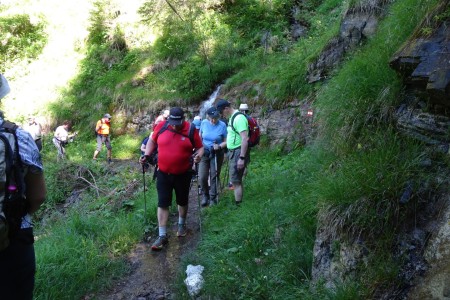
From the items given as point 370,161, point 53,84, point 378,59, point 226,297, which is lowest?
point 53,84

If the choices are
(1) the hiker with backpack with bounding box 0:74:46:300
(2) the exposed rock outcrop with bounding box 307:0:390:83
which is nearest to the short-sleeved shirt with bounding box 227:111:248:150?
(2) the exposed rock outcrop with bounding box 307:0:390:83

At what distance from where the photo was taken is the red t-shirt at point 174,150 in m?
5.23

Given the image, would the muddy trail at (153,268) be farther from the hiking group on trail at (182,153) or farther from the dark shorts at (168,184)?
the dark shorts at (168,184)

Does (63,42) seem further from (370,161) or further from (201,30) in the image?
(370,161)

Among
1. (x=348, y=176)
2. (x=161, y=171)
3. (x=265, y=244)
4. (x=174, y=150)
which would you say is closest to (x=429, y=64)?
(x=348, y=176)

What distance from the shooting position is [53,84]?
20203mm

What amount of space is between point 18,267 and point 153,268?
8.93 ft

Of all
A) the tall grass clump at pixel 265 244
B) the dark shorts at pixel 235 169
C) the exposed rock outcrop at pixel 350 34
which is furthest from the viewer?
the exposed rock outcrop at pixel 350 34

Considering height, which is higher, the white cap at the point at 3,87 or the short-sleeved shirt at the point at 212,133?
the white cap at the point at 3,87

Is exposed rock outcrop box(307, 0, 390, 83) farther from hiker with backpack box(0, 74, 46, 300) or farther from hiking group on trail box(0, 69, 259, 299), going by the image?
hiker with backpack box(0, 74, 46, 300)

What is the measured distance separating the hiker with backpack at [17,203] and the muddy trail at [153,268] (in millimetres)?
2076

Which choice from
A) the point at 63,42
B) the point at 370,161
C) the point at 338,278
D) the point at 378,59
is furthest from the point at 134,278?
the point at 63,42

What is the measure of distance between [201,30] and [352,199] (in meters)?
13.7

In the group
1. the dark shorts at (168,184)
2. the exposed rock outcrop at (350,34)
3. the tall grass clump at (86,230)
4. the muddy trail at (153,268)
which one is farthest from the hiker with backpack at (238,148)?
the exposed rock outcrop at (350,34)
